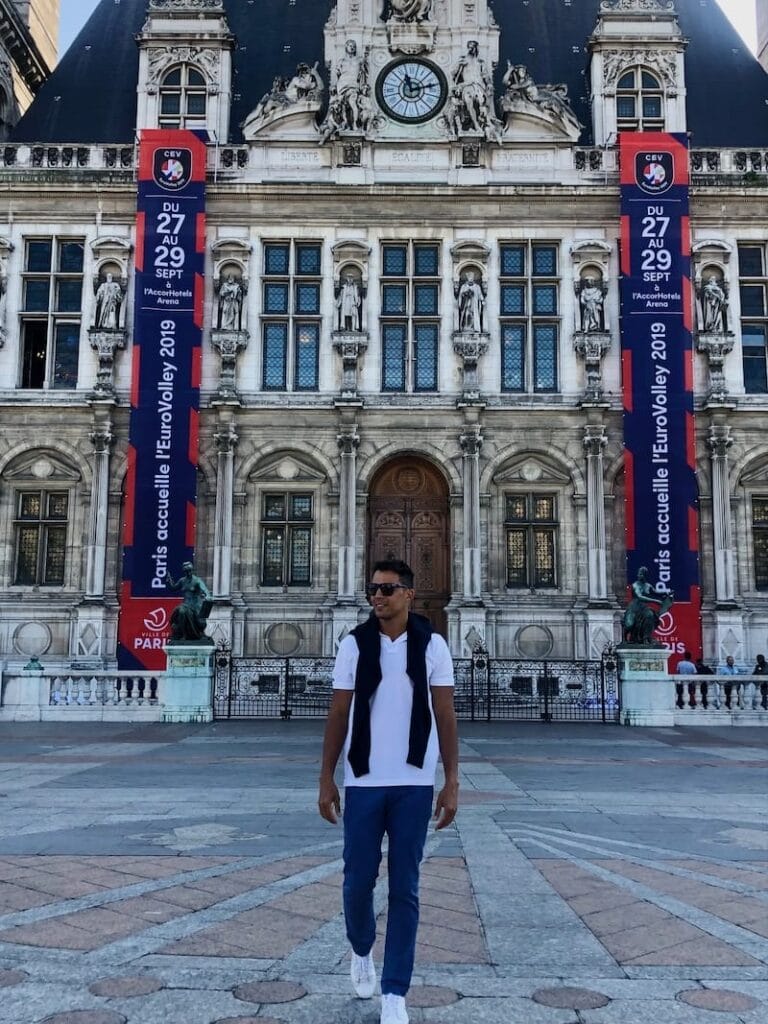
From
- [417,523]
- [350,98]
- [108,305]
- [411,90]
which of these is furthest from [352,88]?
[417,523]

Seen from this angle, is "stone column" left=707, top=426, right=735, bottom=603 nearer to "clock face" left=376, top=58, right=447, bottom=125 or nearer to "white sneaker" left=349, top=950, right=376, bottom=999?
"clock face" left=376, top=58, right=447, bottom=125

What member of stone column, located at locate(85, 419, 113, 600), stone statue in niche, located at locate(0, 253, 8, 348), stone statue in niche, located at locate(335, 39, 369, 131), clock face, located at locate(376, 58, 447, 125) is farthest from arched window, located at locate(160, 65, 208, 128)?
stone column, located at locate(85, 419, 113, 600)

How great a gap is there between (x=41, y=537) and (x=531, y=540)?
533 inches

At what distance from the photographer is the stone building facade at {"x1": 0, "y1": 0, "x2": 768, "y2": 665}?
27688mm

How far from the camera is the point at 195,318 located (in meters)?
28.3

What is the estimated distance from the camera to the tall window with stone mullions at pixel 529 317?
28.9 metres

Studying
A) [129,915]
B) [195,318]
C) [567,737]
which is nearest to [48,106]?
[195,318]

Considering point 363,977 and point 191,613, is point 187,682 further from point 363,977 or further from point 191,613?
point 363,977

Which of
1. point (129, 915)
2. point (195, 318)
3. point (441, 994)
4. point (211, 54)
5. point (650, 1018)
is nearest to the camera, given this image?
point (650, 1018)

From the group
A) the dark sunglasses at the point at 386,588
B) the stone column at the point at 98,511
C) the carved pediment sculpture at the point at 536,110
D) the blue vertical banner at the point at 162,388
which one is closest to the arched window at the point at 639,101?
the carved pediment sculpture at the point at 536,110

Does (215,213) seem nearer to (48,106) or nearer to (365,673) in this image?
(48,106)

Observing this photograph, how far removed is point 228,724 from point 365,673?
1654 centimetres

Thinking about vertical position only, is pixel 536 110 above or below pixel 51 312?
above

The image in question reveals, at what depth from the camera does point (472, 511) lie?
27.7 metres
